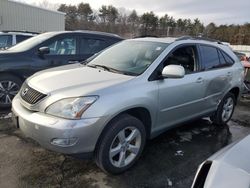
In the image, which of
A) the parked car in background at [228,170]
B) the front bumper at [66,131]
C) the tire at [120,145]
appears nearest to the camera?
the parked car in background at [228,170]

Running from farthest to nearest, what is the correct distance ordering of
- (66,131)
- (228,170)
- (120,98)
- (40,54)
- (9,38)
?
(9,38) → (40,54) → (120,98) → (66,131) → (228,170)

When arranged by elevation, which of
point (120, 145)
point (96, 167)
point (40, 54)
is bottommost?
point (96, 167)

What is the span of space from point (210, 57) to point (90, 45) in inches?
120

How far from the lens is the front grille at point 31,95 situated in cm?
331

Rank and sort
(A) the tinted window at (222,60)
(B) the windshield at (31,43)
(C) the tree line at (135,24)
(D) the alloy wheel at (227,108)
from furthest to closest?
1. (C) the tree line at (135,24)
2. (B) the windshield at (31,43)
3. (D) the alloy wheel at (227,108)
4. (A) the tinted window at (222,60)

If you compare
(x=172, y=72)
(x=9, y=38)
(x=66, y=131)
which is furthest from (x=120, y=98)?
(x=9, y=38)

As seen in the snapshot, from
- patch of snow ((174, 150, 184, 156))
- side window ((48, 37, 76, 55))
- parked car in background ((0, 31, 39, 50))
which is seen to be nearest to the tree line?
parked car in background ((0, 31, 39, 50))

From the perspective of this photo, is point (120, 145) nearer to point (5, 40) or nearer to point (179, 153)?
point (179, 153)

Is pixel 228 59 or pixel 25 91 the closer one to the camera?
pixel 25 91

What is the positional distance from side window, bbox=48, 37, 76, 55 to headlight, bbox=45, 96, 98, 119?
3.41 m

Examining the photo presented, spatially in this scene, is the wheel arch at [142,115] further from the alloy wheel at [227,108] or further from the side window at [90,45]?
the side window at [90,45]

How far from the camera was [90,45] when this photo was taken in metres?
6.90

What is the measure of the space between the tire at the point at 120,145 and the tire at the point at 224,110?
2.28 meters

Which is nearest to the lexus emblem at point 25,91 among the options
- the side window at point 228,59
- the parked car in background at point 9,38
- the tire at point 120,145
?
the tire at point 120,145
